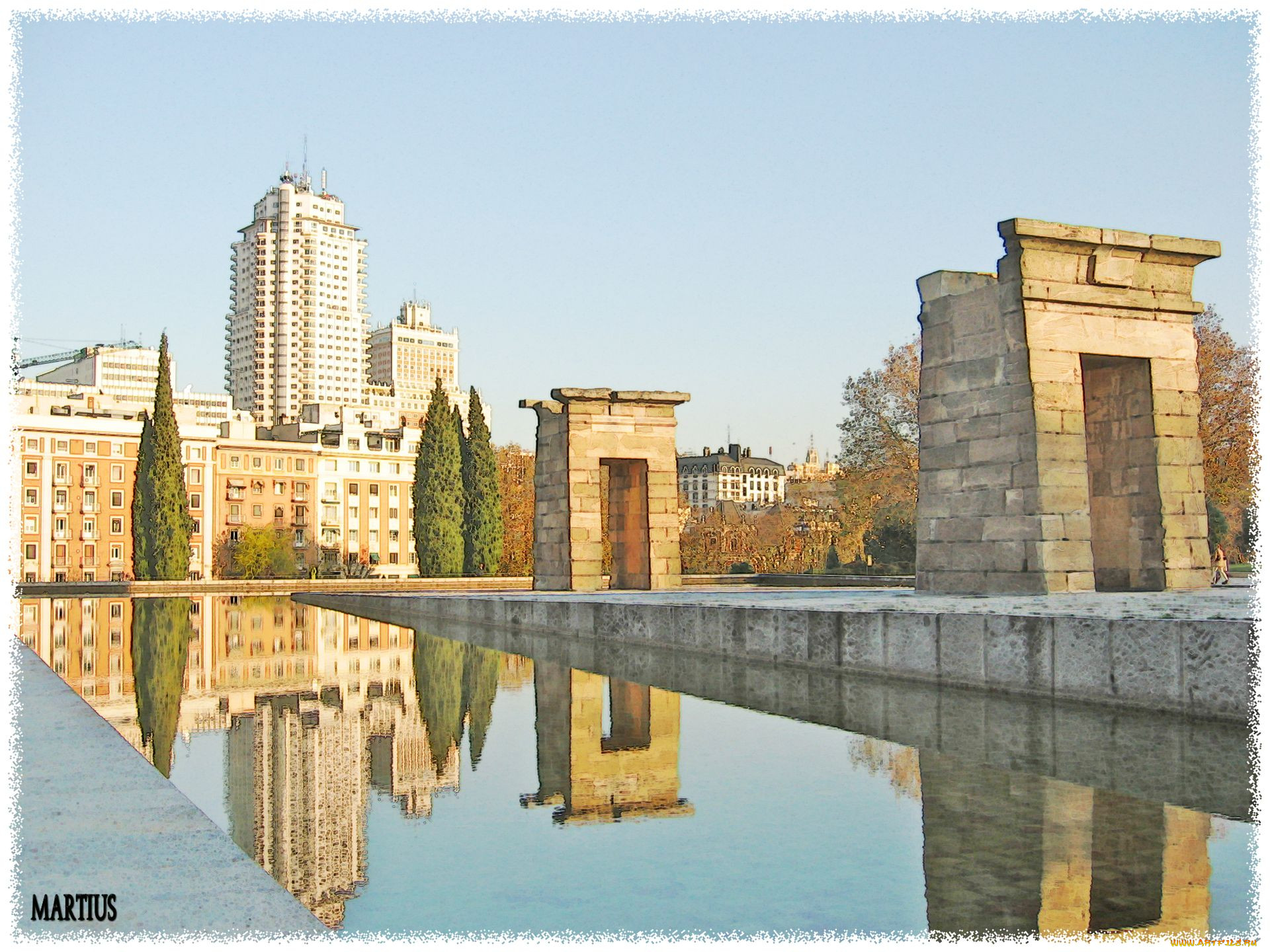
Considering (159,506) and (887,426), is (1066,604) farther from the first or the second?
(159,506)

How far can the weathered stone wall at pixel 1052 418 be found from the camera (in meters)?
15.1

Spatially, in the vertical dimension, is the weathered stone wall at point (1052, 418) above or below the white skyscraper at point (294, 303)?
below

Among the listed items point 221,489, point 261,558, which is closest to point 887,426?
point 261,558

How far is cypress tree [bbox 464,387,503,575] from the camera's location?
57.0m

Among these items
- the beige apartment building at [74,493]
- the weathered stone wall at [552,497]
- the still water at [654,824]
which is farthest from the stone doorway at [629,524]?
the beige apartment building at [74,493]

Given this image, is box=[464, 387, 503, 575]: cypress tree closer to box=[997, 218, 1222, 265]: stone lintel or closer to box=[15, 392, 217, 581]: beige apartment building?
box=[15, 392, 217, 581]: beige apartment building

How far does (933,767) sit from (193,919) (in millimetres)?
4481

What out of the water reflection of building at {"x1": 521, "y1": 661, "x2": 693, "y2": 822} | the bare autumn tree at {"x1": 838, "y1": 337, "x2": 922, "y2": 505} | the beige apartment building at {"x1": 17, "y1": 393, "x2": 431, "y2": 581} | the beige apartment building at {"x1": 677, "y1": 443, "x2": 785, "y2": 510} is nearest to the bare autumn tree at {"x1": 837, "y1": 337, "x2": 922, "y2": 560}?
the bare autumn tree at {"x1": 838, "y1": 337, "x2": 922, "y2": 505}

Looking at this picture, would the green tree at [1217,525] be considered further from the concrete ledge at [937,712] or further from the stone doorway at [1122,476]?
the concrete ledge at [937,712]

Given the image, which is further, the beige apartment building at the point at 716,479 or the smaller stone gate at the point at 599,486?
the beige apartment building at the point at 716,479

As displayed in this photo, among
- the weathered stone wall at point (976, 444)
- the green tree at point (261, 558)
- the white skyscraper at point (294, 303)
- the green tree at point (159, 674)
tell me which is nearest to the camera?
the green tree at point (159, 674)

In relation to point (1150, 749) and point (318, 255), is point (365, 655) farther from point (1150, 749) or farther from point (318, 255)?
point (318, 255)

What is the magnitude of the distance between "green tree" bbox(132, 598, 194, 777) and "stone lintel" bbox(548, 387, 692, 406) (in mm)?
8773

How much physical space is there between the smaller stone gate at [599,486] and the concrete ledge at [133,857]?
20.0 metres
